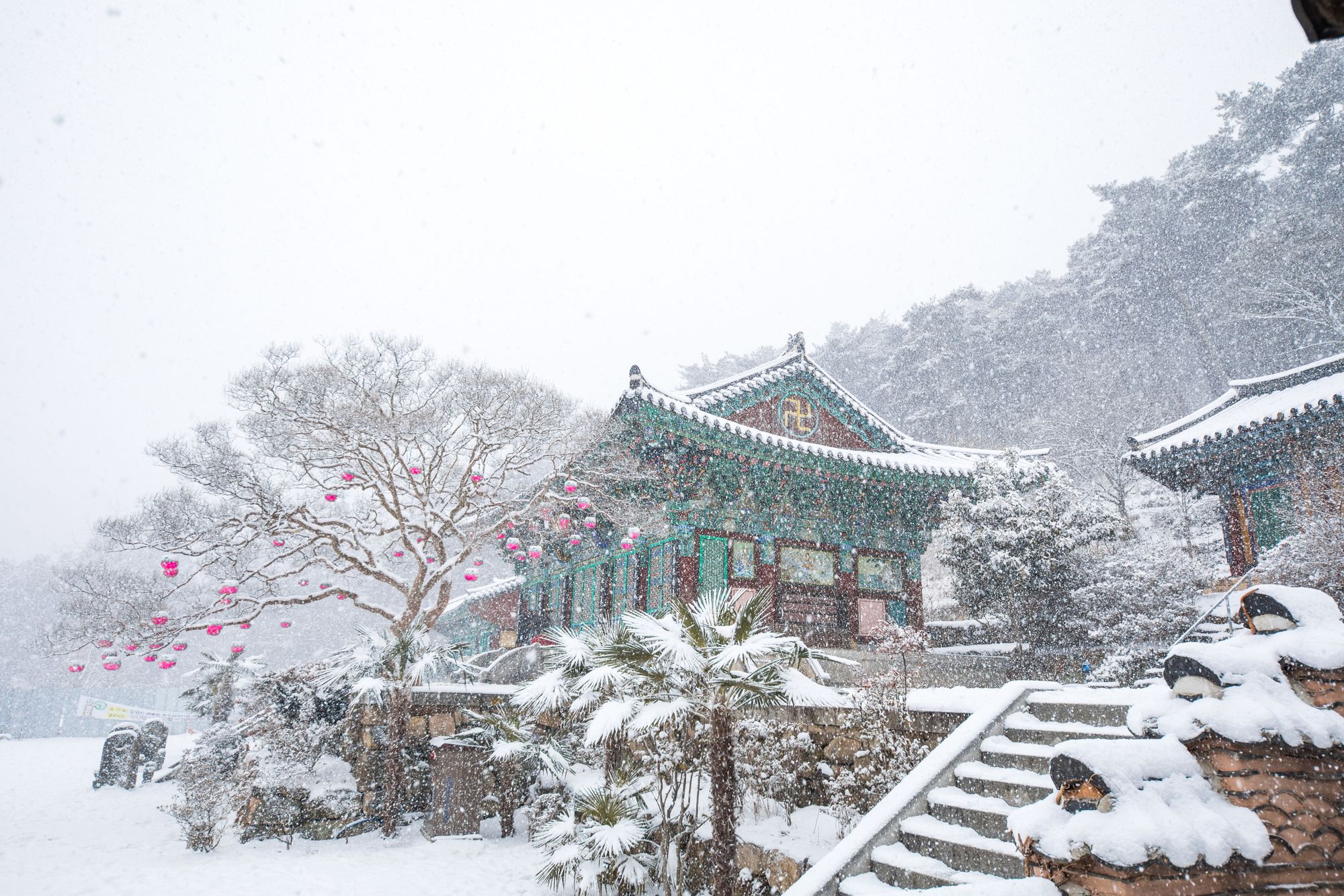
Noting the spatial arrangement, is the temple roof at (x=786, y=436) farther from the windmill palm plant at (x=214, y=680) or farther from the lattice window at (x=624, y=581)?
the windmill palm plant at (x=214, y=680)

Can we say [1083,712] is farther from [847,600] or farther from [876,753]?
[847,600]

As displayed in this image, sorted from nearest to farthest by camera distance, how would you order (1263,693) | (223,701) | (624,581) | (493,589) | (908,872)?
(1263,693)
(908,872)
(223,701)
(624,581)
(493,589)

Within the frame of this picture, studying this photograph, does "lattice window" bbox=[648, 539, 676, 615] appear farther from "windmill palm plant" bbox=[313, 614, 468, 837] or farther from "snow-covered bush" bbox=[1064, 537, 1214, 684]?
"snow-covered bush" bbox=[1064, 537, 1214, 684]

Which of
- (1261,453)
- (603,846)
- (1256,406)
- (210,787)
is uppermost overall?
(1256,406)

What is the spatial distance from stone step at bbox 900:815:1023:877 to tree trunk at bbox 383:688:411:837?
7008 millimetres

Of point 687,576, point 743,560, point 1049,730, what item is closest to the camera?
point 1049,730

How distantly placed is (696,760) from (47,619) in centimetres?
5229

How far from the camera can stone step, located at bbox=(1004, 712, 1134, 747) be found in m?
4.96

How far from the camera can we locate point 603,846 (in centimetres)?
600

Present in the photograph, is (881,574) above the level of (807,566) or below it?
Result: below

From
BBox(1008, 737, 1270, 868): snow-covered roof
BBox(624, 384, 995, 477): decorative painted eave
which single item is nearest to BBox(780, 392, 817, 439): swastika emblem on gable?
BBox(624, 384, 995, 477): decorative painted eave

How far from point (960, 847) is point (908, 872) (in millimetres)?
383

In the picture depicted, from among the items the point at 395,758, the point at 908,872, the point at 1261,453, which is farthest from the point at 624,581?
the point at 1261,453

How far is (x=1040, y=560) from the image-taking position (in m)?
10.8
